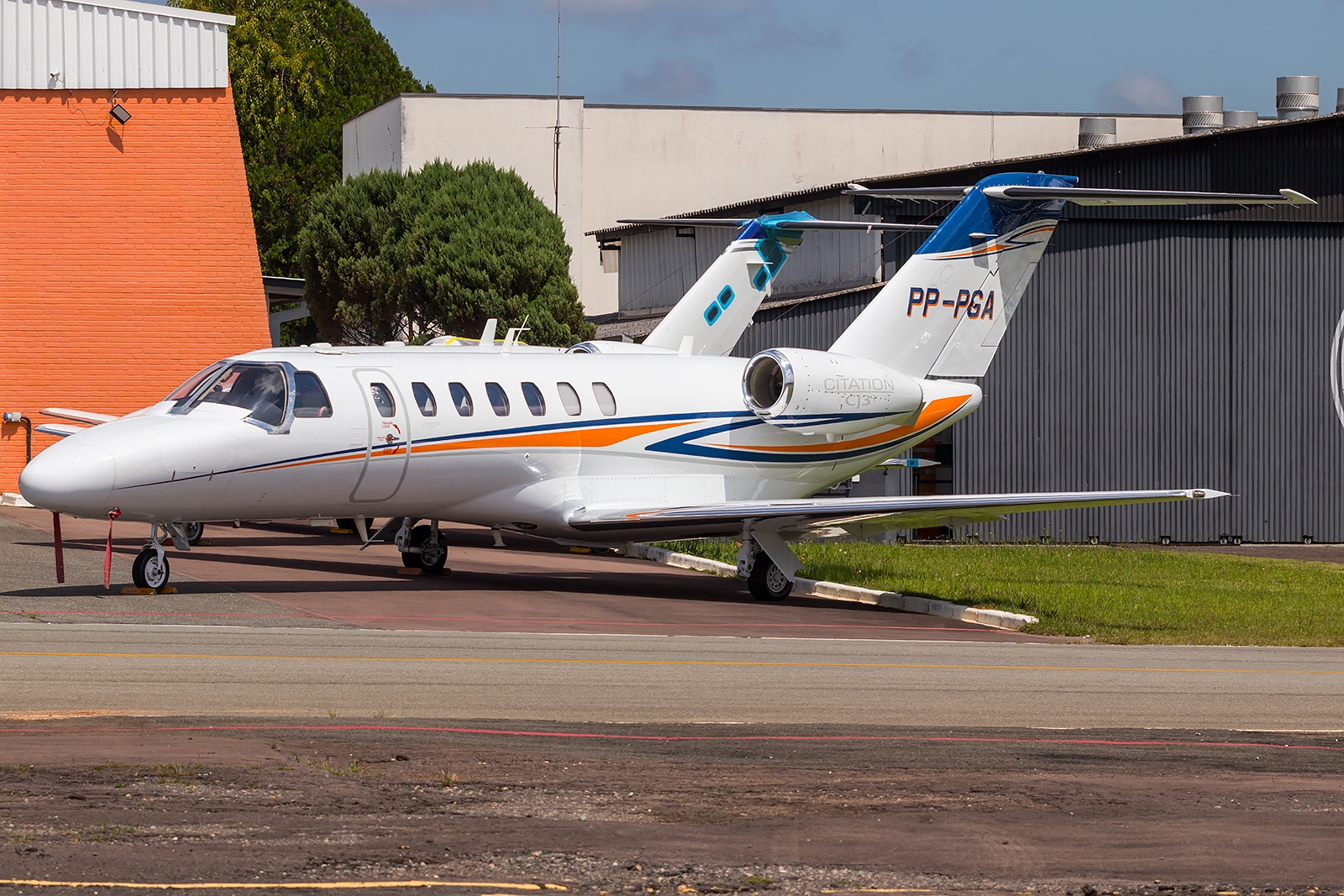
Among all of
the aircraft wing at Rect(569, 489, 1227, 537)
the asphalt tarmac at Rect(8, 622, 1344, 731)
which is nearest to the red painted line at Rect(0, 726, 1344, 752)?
the asphalt tarmac at Rect(8, 622, 1344, 731)

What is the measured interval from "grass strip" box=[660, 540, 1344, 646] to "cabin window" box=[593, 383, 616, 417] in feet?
13.8

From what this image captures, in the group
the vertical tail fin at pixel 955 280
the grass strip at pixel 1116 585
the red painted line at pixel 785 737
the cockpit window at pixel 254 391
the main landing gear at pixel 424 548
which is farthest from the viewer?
the vertical tail fin at pixel 955 280

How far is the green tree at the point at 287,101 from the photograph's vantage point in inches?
2689

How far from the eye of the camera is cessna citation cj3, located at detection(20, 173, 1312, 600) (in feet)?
55.8

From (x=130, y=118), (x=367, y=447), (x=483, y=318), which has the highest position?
(x=130, y=118)

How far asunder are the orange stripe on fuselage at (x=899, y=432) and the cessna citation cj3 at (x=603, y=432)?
0.09ft

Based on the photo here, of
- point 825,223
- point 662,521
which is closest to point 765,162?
point 825,223

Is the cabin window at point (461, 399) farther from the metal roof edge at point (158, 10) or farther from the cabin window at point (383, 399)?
the metal roof edge at point (158, 10)

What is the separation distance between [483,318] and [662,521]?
25.3m

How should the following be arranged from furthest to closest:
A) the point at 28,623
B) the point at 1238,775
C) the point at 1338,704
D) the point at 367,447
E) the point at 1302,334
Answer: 1. the point at 1302,334
2. the point at 367,447
3. the point at 28,623
4. the point at 1338,704
5. the point at 1238,775

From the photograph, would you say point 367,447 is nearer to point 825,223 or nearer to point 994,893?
point 825,223

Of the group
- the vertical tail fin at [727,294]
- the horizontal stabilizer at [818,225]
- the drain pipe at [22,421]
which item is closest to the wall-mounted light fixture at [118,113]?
the drain pipe at [22,421]

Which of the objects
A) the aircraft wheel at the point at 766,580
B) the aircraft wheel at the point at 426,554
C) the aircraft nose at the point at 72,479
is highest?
the aircraft nose at the point at 72,479

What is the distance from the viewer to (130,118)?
32.6 m
